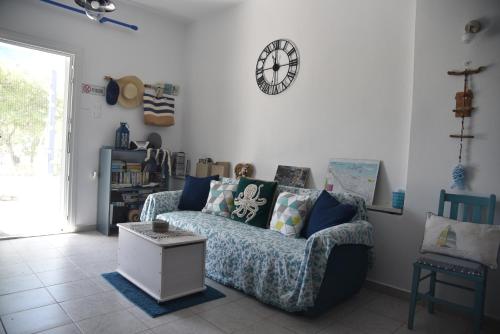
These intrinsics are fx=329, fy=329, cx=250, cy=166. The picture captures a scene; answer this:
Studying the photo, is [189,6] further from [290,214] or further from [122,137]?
[290,214]

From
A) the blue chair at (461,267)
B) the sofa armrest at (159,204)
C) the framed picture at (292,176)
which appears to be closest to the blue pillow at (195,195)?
the sofa armrest at (159,204)

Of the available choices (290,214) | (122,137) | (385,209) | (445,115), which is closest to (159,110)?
(122,137)

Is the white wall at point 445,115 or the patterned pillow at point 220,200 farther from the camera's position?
the patterned pillow at point 220,200

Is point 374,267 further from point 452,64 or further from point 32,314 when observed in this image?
point 32,314

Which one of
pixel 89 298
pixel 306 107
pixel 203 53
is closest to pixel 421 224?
pixel 306 107

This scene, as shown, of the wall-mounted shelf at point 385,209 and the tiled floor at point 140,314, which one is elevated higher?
the wall-mounted shelf at point 385,209

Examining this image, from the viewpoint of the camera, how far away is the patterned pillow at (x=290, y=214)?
274 centimetres

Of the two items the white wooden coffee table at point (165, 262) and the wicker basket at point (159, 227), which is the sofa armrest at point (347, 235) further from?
the wicker basket at point (159, 227)

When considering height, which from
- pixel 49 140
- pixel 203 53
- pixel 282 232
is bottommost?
pixel 282 232

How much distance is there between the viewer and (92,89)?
13.8ft

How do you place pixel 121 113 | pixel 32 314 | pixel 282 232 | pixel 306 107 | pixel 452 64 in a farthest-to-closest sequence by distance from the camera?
pixel 121 113 → pixel 306 107 → pixel 282 232 → pixel 452 64 → pixel 32 314

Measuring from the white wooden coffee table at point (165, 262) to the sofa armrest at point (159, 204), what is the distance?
0.88 m

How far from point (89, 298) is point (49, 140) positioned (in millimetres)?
2595

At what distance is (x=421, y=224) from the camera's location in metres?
2.58
